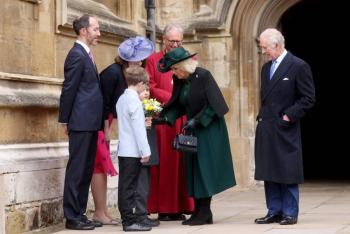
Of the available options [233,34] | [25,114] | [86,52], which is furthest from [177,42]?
[233,34]

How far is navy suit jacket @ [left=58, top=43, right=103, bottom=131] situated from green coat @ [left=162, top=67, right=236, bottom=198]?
0.72m

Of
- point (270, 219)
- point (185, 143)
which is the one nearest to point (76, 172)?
point (185, 143)

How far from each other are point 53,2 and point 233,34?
4.09m

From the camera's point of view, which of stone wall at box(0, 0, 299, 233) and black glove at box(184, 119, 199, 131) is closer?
stone wall at box(0, 0, 299, 233)

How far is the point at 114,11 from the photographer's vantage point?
11930 mm

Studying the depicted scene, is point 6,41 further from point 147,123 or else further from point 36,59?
point 147,123

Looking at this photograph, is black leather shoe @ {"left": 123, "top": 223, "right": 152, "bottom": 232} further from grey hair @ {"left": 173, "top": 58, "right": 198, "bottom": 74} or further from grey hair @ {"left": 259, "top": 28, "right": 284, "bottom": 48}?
grey hair @ {"left": 259, "top": 28, "right": 284, "bottom": 48}

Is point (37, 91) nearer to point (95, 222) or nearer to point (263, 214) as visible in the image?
point (95, 222)

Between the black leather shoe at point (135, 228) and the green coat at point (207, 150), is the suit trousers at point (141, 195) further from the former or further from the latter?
the green coat at point (207, 150)

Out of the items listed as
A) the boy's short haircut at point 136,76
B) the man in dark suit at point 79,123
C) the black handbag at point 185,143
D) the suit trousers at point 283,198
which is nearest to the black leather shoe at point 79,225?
the man in dark suit at point 79,123

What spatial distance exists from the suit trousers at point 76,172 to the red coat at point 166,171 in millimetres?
932

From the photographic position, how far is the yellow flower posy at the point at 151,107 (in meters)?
8.63

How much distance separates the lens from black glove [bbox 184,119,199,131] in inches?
341

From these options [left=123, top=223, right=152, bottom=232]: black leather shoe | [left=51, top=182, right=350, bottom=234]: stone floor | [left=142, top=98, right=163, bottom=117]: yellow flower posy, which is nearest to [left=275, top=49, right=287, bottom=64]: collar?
[left=142, top=98, right=163, bottom=117]: yellow flower posy
